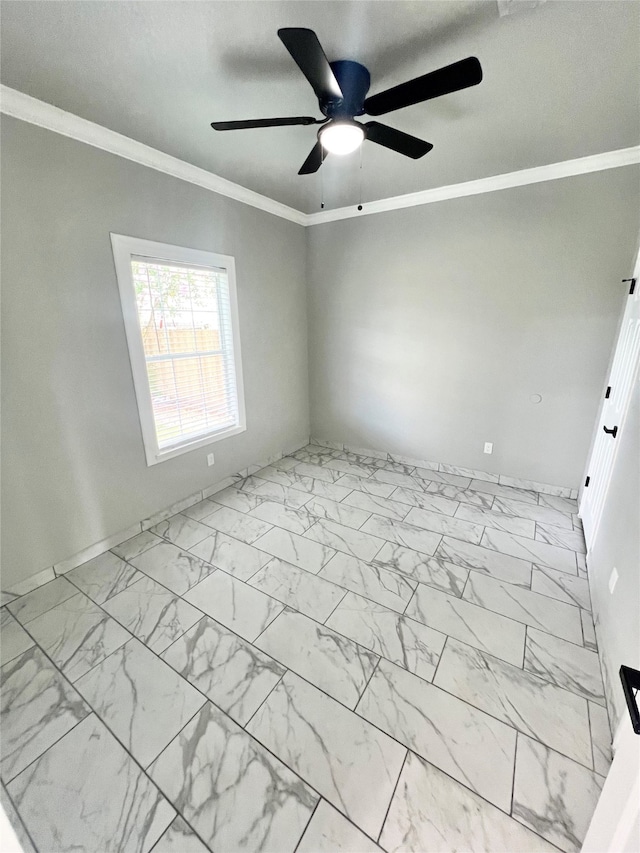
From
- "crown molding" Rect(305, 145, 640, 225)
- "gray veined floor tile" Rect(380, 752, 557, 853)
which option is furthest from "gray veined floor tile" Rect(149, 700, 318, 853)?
"crown molding" Rect(305, 145, 640, 225)

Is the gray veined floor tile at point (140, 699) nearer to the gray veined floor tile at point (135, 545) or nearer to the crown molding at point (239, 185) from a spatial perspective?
the gray veined floor tile at point (135, 545)

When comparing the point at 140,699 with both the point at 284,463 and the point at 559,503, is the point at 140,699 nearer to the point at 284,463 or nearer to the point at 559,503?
the point at 284,463

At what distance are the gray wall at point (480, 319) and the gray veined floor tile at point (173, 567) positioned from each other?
2.48m

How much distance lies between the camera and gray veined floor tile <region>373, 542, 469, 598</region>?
224cm

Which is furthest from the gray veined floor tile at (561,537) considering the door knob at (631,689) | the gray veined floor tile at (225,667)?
the door knob at (631,689)

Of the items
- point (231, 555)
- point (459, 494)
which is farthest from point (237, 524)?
point (459, 494)

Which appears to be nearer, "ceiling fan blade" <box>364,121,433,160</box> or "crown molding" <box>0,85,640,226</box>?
"ceiling fan blade" <box>364,121,433,160</box>

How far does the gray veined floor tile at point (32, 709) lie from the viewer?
139 cm

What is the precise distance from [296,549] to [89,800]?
1.55 meters

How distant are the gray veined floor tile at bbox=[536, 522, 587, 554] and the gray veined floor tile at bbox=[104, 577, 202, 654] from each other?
2565 mm

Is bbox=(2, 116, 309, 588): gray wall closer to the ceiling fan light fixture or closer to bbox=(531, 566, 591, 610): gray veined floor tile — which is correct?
the ceiling fan light fixture

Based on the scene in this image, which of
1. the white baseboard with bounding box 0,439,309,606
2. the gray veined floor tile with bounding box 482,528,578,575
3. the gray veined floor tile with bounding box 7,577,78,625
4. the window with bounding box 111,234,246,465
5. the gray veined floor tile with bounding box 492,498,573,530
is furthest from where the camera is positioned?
the gray veined floor tile with bounding box 492,498,573,530

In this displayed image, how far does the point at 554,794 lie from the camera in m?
1.25

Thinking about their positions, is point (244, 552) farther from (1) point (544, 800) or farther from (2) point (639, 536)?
(2) point (639, 536)
